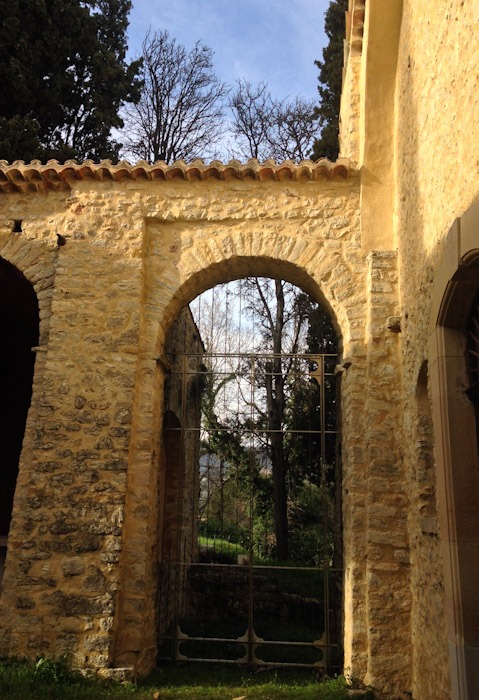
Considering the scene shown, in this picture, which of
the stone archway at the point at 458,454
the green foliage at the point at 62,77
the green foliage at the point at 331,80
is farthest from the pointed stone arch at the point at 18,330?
the green foliage at the point at 331,80

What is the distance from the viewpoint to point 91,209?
654 cm

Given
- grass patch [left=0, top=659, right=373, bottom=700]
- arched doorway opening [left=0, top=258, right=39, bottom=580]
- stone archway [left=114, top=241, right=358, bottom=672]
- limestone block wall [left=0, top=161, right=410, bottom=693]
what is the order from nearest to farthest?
1. grass patch [left=0, top=659, right=373, bottom=700]
2. limestone block wall [left=0, top=161, right=410, bottom=693]
3. stone archway [left=114, top=241, right=358, bottom=672]
4. arched doorway opening [left=0, top=258, right=39, bottom=580]

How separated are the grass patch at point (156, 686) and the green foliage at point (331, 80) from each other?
1015 centimetres

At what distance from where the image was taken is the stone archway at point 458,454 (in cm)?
338

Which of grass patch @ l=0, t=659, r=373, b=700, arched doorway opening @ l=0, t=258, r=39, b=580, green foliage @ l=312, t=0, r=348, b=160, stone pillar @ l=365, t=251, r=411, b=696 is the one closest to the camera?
grass patch @ l=0, t=659, r=373, b=700

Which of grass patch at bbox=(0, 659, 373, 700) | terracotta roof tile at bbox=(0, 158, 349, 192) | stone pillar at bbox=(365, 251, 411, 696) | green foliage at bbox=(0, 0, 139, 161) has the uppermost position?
green foliage at bbox=(0, 0, 139, 161)

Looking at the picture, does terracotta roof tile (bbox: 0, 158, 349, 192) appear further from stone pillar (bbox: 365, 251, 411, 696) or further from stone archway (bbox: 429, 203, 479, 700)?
stone archway (bbox: 429, 203, 479, 700)

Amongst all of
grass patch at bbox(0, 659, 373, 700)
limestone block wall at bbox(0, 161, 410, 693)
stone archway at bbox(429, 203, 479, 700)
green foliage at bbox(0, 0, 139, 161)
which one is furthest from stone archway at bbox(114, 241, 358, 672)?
green foliage at bbox(0, 0, 139, 161)

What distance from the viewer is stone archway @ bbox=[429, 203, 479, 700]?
338cm

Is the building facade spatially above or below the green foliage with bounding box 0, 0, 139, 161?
below

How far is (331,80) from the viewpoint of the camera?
13.0 m

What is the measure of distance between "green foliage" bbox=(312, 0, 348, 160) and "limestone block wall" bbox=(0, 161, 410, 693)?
6.53 meters

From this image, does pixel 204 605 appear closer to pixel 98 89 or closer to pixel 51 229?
pixel 51 229

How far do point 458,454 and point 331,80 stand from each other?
11.5m
